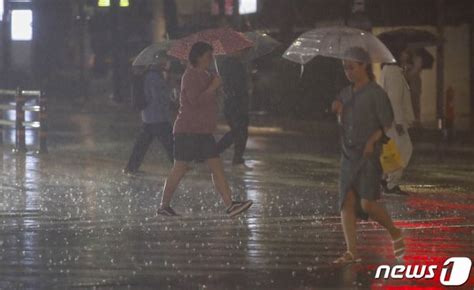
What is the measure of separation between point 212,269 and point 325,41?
4.14 meters

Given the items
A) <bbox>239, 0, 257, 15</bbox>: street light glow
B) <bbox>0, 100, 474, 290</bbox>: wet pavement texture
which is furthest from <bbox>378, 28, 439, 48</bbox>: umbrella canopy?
<bbox>239, 0, 257, 15</bbox>: street light glow

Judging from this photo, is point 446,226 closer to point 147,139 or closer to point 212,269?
point 212,269

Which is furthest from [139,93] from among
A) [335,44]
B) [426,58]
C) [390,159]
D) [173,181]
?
[426,58]

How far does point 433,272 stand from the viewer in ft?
35.8

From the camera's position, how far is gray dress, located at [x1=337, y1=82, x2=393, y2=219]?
1142 cm

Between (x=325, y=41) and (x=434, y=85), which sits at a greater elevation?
(x=325, y=41)

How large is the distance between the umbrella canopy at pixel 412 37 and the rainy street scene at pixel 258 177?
45 millimetres

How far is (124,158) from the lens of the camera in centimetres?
2378

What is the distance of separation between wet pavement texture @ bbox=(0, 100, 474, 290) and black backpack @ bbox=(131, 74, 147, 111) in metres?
1.02

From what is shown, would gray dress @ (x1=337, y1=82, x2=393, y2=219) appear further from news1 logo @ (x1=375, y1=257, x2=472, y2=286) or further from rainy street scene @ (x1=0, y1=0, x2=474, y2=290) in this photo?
news1 logo @ (x1=375, y1=257, x2=472, y2=286)

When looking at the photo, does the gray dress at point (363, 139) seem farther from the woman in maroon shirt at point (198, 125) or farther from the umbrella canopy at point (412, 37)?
the umbrella canopy at point (412, 37)

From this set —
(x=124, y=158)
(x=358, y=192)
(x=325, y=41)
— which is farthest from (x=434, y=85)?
(x=358, y=192)

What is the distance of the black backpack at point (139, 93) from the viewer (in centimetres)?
1989

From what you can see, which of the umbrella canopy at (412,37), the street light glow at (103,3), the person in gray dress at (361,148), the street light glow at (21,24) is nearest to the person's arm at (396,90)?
the person in gray dress at (361,148)
